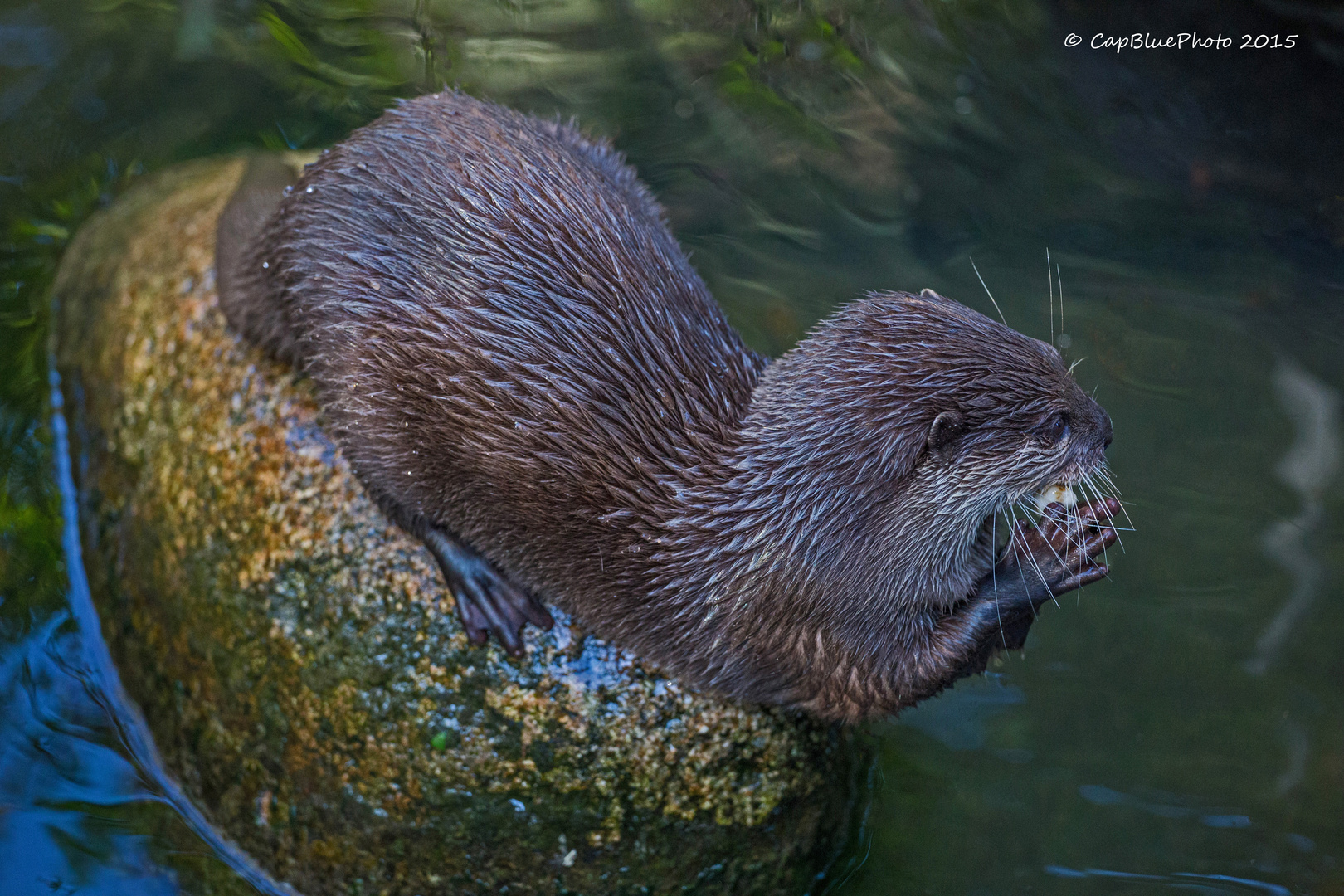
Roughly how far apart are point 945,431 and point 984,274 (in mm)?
2125

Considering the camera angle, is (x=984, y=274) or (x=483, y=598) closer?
(x=483, y=598)

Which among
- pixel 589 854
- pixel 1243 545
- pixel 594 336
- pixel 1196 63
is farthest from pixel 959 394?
Answer: pixel 1196 63

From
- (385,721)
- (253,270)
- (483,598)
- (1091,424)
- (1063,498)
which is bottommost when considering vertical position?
(385,721)

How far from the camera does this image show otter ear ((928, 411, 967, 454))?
2262mm

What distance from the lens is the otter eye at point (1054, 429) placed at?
2.36 meters

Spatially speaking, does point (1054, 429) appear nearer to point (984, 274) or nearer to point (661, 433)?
point (661, 433)

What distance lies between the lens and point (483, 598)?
271 centimetres

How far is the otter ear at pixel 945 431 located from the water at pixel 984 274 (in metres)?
1.28

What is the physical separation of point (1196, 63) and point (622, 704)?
3385mm

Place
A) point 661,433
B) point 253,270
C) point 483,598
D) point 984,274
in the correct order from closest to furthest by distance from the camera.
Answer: point 661,433 → point 483,598 → point 253,270 → point 984,274

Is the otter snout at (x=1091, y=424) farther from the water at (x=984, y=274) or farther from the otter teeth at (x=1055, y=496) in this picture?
the water at (x=984, y=274)

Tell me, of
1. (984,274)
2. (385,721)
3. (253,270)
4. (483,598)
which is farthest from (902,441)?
(984,274)

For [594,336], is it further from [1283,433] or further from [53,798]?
[1283,433]

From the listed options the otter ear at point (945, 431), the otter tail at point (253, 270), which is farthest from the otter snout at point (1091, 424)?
the otter tail at point (253, 270)
